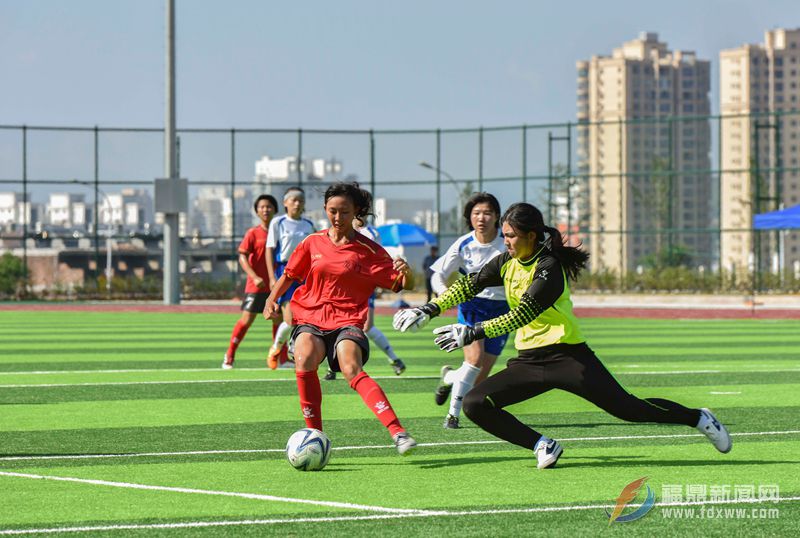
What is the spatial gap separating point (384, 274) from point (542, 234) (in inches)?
45.1

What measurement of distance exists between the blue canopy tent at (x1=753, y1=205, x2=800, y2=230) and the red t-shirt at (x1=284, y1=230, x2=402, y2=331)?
2218 centimetres

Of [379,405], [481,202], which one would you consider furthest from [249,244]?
[379,405]

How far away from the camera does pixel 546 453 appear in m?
8.48

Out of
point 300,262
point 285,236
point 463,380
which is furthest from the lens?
point 285,236

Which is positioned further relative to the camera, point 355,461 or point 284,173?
point 284,173

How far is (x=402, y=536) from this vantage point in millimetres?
6551

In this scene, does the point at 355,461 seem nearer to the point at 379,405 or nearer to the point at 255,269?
the point at 379,405

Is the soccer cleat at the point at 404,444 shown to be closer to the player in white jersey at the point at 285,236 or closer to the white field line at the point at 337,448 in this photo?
the white field line at the point at 337,448

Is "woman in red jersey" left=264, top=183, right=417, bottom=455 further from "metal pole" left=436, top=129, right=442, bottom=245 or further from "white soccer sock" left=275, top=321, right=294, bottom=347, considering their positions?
"metal pole" left=436, top=129, right=442, bottom=245

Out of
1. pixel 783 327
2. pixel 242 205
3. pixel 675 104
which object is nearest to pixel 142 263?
pixel 242 205

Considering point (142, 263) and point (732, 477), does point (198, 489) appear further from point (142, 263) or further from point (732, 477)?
point (142, 263)

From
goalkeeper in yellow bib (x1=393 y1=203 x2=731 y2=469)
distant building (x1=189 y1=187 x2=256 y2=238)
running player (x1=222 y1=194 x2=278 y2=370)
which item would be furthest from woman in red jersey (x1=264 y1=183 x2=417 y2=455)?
distant building (x1=189 y1=187 x2=256 y2=238)

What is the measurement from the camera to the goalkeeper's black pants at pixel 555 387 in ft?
27.4

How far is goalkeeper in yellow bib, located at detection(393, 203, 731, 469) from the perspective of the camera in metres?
8.33
